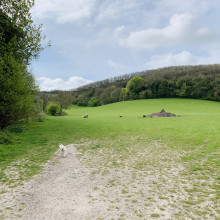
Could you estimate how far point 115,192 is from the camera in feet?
23.3

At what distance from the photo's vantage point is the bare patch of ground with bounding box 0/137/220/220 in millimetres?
Answer: 5618

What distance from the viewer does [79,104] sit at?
126 metres

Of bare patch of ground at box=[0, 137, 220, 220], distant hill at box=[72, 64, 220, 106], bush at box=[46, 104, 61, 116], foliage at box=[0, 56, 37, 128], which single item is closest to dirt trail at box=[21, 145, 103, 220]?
bare patch of ground at box=[0, 137, 220, 220]

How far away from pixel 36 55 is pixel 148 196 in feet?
73.1

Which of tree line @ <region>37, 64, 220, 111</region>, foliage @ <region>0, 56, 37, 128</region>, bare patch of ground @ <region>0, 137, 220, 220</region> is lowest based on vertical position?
bare patch of ground @ <region>0, 137, 220, 220</region>

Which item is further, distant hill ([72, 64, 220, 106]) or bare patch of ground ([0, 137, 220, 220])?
distant hill ([72, 64, 220, 106])

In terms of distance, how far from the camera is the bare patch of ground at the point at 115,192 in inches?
221

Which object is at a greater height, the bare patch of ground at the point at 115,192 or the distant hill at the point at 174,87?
the distant hill at the point at 174,87

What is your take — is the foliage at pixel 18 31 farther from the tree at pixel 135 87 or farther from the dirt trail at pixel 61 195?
the tree at pixel 135 87

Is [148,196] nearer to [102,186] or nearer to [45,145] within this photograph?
[102,186]

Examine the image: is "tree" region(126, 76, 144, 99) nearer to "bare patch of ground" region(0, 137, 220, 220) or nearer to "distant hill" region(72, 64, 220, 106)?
"distant hill" region(72, 64, 220, 106)

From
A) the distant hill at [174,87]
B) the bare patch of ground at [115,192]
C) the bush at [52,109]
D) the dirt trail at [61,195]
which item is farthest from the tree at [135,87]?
the dirt trail at [61,195]

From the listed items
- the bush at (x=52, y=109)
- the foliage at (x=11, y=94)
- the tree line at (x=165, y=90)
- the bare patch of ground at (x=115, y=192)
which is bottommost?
the bare patch of ground at (x=115, y=192)

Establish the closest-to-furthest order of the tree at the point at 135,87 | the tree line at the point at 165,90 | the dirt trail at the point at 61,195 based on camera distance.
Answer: the dirt trail at the point at 61,195, the tree line at the point at 165,90, the tree at the point at 135,87
